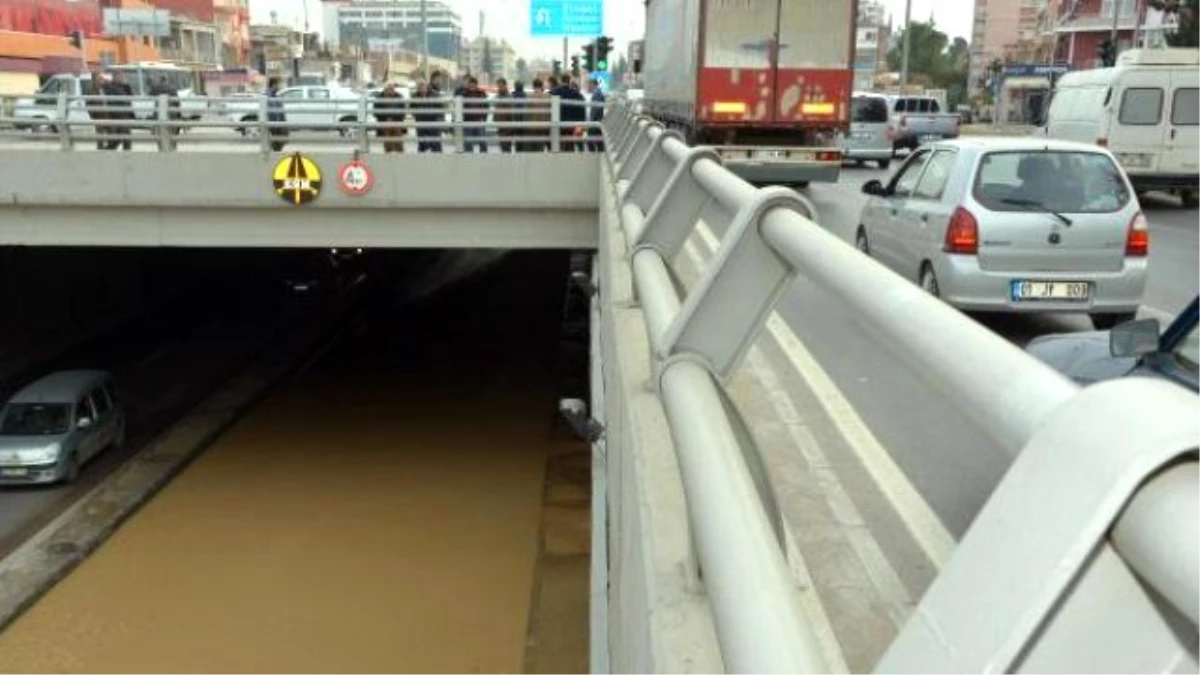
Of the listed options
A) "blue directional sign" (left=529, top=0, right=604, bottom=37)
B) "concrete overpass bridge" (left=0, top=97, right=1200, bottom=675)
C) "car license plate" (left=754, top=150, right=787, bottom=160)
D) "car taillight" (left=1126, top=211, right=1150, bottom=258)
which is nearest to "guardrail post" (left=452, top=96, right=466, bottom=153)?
"car license plate" (left=754, top=150, right=787, bottom=160)

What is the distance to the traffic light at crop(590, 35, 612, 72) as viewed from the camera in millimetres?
35094

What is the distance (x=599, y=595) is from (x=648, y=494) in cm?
283

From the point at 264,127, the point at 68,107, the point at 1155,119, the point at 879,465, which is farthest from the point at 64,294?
the point at 879,465

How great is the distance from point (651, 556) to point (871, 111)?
32.0m

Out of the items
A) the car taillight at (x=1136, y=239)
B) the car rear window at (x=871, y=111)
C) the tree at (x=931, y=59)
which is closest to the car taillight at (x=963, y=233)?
the car taillight at (x=1136, y=239)

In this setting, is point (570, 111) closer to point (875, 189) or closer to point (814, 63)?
point (814, 63)

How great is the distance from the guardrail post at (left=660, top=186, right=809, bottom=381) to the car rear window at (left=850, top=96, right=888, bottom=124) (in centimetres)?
3104

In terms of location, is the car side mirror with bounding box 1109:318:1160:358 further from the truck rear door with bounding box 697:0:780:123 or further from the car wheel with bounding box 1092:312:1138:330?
the truck rear door with bounding box 697:0:780:123

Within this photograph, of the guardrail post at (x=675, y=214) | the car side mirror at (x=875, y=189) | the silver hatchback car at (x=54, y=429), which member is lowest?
the silver hatchback car at (x=54, y=429)

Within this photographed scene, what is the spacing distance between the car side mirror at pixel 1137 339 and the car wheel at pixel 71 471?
54.7 ft

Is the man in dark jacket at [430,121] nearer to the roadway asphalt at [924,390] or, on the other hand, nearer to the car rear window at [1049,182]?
the roadway asphalt at [924,390]

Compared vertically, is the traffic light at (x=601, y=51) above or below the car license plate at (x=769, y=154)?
above

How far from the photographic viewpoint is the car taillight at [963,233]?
912cm

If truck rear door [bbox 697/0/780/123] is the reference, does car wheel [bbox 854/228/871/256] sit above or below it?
Answer: below
